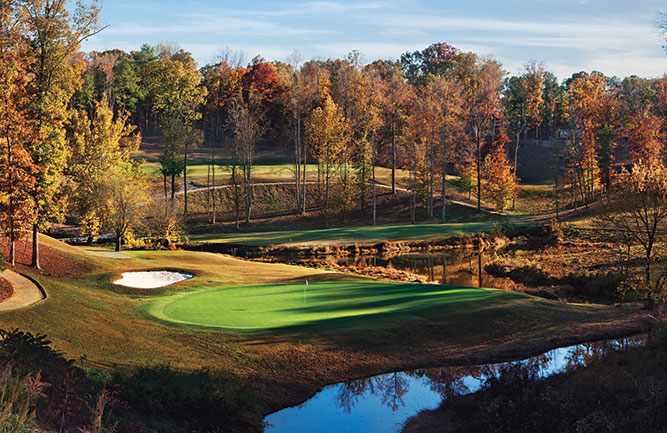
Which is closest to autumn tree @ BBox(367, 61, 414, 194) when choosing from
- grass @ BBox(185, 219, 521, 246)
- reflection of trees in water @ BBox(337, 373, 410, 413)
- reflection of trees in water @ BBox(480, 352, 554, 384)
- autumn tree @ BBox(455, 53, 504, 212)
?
autumn tree @ BBox(455, 53, 504, 212)

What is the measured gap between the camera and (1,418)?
6.49 meters

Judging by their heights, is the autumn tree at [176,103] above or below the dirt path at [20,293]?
above

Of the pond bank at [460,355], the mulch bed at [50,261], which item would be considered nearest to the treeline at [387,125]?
the mulch bed at [50,261]

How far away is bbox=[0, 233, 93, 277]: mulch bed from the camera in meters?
25.5

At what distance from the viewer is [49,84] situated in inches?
989

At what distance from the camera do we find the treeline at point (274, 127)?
81.3 feet

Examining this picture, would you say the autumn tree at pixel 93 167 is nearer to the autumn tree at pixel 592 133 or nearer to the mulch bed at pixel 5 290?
the mulch bed at pixel 5 290

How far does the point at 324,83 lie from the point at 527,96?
31173mm

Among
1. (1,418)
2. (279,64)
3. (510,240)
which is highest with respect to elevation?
(279,64)

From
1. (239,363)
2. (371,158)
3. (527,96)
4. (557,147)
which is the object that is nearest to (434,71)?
(527,96)

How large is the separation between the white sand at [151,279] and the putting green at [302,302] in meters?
3.02

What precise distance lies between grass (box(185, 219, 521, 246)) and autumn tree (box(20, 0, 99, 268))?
74.3 ft

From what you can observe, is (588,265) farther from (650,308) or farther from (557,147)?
(557,147)

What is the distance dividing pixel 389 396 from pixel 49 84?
761 inches
